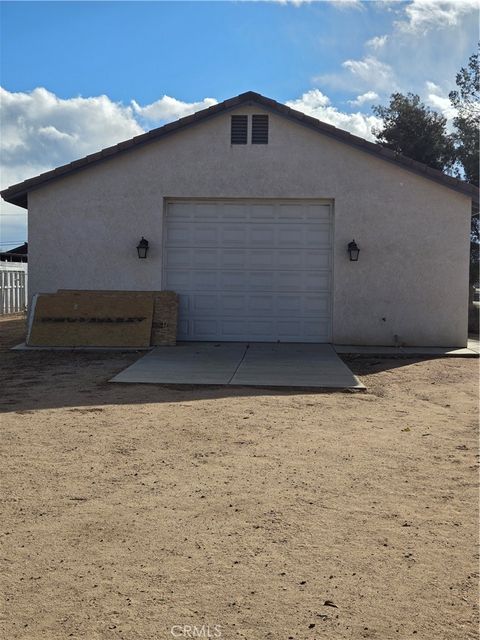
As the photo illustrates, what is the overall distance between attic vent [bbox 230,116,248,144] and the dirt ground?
23.6ft

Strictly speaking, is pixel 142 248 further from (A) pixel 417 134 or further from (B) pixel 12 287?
(A) pixel 417 134

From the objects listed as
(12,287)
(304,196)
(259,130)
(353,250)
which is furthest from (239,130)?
(12,287)

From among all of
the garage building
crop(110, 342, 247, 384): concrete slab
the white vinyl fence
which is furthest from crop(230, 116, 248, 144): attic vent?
the white vinyl fence

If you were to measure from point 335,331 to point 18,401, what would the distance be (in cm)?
733

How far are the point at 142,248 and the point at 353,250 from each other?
4286 mm

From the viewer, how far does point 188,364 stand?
1107 cm

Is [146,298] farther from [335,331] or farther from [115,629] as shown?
[115,629]

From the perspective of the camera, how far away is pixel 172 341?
13.4m

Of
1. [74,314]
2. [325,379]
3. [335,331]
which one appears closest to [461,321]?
[335,331]

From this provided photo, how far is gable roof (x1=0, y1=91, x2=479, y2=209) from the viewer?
13195 millimetres

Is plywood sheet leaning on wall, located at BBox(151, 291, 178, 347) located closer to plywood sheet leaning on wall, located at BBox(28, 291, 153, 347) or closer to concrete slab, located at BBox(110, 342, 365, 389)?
plywood sheet leaning on wall, located at BBox(28, 291, 153, 347)

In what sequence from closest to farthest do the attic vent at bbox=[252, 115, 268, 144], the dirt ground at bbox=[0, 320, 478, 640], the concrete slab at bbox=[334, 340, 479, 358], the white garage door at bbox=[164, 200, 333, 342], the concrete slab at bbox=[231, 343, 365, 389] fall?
the dirt ground at bbox=[0, 320, 478, 640] → the concrete slab at bbox=[231, 343, 365, 389] → the concrete slab at bbox=[334, 340, 479, 358] → the attic vent at bbox=[252, 115, 268, 144] → the white garage door at bbox=[164, 200, 333, 342]

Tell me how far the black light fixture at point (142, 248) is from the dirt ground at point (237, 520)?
5.96 meters

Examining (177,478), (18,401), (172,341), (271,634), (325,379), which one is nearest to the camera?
(271,634)
